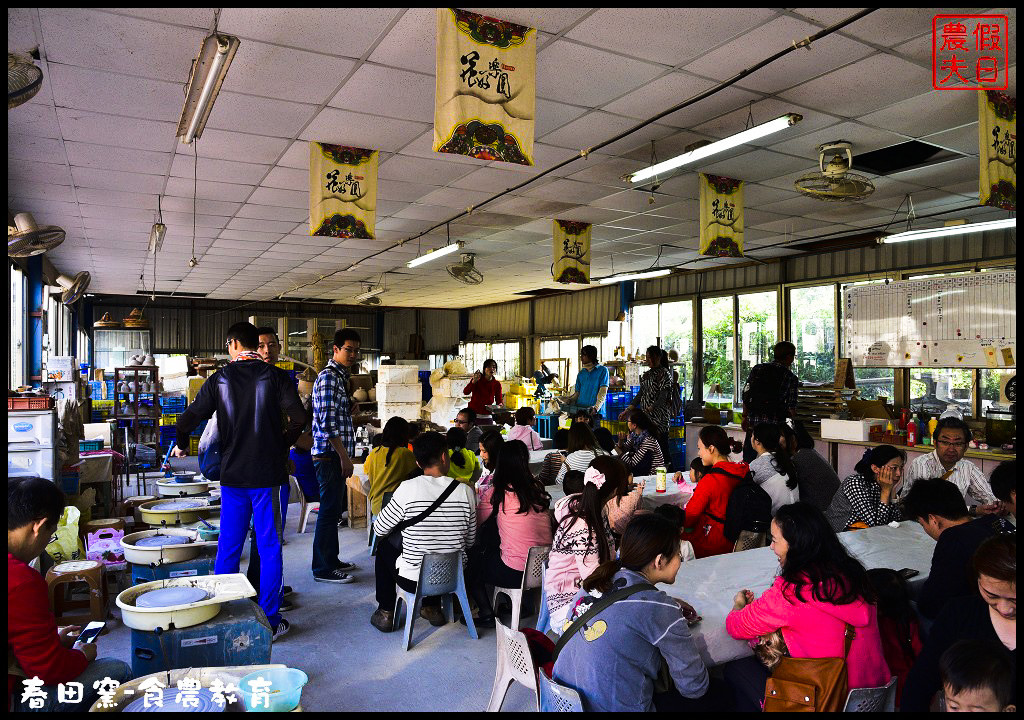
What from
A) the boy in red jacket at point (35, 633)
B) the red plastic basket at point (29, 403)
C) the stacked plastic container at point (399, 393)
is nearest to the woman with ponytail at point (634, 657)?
the boy in red jacket at point (35, 633)

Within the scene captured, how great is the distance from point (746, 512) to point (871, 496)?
3.02 ft

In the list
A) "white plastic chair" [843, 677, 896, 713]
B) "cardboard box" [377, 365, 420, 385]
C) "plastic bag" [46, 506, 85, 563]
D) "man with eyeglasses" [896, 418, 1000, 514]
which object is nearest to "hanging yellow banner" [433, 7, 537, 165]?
"white plastic chair" [843, 677, 896, 713]

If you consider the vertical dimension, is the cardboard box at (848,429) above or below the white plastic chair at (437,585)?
above

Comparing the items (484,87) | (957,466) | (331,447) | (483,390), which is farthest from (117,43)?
(483,390)

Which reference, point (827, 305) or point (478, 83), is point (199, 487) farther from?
point (827, 305)

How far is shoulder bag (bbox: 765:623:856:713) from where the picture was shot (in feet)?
7.09

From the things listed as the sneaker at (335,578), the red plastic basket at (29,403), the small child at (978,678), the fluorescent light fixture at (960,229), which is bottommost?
the sneaker at (335,578)

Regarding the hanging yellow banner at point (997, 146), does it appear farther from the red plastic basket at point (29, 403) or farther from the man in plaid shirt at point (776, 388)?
the red plastic basket at point (29, 403)

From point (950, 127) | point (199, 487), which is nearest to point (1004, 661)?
point (950, 127)

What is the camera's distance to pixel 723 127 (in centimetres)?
525

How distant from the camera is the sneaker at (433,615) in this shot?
13.9 feet

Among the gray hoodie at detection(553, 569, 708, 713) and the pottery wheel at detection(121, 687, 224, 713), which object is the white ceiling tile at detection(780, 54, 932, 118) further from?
the pottery wheel at detection(121, 687, 224, 713)

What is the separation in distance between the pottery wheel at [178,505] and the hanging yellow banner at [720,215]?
16.2 ft

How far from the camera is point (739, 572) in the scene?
10.3 feet
